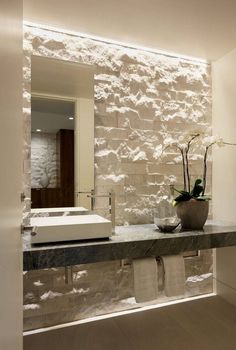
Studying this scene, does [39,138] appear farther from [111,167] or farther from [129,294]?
[129,294]

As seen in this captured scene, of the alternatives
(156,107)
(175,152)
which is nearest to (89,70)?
(156,107)

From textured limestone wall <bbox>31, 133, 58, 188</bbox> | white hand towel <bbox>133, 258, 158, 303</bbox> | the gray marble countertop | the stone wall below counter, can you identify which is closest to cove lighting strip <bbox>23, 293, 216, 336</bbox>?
the stone wall below counter

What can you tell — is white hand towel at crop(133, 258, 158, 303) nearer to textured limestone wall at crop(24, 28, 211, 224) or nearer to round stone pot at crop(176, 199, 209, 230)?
round stone pot at crop(176, 199, 209, 230)

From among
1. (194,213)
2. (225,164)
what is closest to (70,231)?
(194,213)

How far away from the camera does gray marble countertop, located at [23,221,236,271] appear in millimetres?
Answer: 1476

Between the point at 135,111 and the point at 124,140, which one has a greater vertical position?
the point at 135,111

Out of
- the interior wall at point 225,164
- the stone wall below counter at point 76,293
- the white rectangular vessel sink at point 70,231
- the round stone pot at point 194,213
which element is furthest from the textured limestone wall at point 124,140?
the white rectangular vessel sink at point 70,231

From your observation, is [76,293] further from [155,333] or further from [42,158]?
[42,158]

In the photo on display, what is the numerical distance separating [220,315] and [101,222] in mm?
1505

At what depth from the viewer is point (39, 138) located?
201cm

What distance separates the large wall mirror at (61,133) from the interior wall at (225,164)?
128 centimetres

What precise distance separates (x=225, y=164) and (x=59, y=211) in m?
1.62

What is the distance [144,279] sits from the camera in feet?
5.67

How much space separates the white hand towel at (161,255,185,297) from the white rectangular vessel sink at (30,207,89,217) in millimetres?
767
